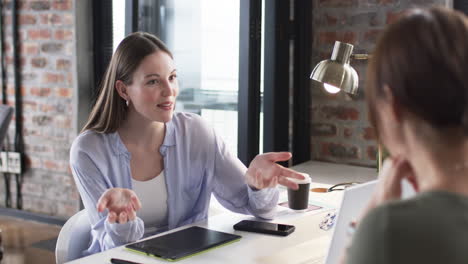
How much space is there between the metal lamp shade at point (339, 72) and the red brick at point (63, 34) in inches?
78.5

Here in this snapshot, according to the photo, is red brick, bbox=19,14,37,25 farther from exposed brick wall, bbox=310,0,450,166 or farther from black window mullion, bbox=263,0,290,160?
exposed brick wall, bbox=310,0,450,166

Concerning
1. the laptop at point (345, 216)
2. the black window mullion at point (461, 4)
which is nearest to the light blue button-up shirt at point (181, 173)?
the laptop at point (345, 216)

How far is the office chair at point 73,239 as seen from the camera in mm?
1629

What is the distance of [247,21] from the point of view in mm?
2713

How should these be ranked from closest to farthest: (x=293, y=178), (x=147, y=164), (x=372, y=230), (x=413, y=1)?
(x=372, y=230)
(x=293, y=178)
(x=147, y=164)
(x=413, y=1)

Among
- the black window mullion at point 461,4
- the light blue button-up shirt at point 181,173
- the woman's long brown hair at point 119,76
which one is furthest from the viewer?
the black window mullion at point 461,4

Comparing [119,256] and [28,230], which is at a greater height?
[119,256]

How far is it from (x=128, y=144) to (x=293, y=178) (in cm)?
52

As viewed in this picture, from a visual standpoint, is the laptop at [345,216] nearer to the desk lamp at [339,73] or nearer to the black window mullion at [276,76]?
the desk lamp at [339,73]

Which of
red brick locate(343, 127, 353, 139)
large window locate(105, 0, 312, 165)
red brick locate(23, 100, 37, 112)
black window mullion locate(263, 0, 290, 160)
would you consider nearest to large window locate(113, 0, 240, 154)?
large window locate(105, 0, 312, 165)

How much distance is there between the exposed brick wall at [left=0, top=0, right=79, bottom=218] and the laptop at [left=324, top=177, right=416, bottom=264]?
2519mm

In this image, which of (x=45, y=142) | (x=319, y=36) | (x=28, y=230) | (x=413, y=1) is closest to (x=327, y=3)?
(x=319, y=36)

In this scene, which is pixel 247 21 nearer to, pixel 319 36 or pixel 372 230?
pixel 319 36

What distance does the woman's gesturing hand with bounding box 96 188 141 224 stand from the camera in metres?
1.43
